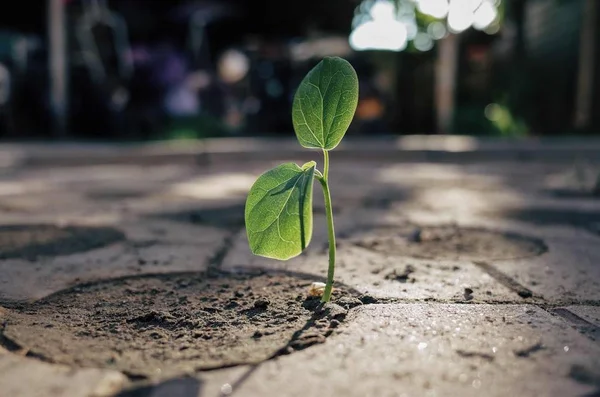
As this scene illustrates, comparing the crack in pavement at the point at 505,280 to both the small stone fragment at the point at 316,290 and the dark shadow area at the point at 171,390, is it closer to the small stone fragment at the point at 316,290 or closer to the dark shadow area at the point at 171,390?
the small stone fragment at the point at 316,290

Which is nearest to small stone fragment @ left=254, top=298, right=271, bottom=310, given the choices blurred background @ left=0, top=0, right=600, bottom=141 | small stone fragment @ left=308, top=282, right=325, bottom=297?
small stone fragment @ left=308, top=282, right=325, bottom=297

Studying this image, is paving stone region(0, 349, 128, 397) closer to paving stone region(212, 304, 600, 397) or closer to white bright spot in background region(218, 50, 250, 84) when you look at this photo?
paving stone region(212, 304, 600, 397)

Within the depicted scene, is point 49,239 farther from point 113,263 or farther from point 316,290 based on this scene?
point 316,290

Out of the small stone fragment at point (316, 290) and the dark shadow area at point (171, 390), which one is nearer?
the dark shadow area at point (171, 390)

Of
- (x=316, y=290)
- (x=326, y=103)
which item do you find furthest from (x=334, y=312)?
(x=326, y=103)

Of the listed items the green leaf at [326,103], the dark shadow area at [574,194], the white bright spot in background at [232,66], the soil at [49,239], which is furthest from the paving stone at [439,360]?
the white bright spot in background at [232,66]

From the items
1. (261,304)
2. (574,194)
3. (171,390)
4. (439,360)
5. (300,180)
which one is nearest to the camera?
(171,390)
